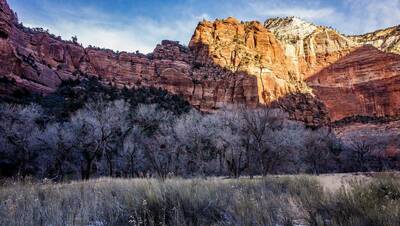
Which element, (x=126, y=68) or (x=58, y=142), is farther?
(x=126, y=68)

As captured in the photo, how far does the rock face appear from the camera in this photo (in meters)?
63.2

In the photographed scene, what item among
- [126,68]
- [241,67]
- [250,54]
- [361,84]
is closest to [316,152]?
[241,67]

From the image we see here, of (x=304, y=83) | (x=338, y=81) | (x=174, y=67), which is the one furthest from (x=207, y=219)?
(x=338, y=81)

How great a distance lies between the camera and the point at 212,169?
3750 cm

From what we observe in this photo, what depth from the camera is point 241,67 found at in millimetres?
86125

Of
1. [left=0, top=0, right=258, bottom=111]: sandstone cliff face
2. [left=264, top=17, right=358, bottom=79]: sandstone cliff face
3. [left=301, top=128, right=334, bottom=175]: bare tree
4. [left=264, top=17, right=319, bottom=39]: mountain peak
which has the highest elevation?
[left=264, top=17, right=319, bottom=39]: mountain peak

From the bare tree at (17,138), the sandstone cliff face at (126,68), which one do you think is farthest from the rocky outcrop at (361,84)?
the bare tree at (17,138)

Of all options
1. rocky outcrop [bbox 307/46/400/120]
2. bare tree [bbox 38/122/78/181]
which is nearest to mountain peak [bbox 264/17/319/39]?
rocky outcrop [bbox 307/46/400/120]

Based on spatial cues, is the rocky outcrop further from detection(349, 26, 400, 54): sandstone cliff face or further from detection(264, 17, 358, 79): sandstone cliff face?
detection(349, 26, 400, 54): sandstone cliff face

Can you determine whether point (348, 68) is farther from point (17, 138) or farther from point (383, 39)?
point (17, 138)

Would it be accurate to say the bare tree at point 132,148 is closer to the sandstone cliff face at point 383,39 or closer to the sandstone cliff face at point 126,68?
the sandstone cliff face at point 126,68

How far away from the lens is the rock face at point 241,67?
63156mm

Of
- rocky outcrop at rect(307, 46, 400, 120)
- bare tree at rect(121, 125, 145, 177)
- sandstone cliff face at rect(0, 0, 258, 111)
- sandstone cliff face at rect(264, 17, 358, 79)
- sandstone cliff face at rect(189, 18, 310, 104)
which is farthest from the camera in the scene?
sandstone cliff face at rect(264, 17, 358, 79)

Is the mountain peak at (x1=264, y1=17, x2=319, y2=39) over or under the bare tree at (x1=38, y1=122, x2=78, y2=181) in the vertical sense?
over
